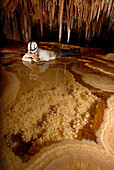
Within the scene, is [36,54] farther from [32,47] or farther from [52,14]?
[52,14]

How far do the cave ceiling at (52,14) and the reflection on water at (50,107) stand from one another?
1886 millimetres

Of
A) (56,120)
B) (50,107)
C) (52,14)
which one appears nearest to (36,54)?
(52,14)

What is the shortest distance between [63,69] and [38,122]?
1.38m

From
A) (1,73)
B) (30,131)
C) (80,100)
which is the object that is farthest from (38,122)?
(1,73)

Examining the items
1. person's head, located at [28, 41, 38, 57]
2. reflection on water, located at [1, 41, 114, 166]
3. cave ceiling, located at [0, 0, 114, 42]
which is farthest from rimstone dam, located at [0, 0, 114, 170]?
cave ceiling, located at [0, 0, 114, 42]

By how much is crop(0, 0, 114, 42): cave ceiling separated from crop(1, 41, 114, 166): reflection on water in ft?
6.19

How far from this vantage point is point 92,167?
2.38 feet

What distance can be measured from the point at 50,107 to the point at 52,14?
3.09 metres

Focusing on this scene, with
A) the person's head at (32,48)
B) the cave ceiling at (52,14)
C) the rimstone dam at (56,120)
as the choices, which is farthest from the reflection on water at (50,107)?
the cave ceiling at (52,14)

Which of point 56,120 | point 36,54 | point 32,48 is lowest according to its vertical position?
point 56,120

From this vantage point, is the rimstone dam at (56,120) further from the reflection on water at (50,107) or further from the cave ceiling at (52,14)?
the cave ceiling at (52,14)

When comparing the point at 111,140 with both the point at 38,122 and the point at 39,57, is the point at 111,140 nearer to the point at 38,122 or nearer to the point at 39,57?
the point at 38,122

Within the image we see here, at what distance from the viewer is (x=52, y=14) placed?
10.8 ft

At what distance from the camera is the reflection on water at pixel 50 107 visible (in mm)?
891
